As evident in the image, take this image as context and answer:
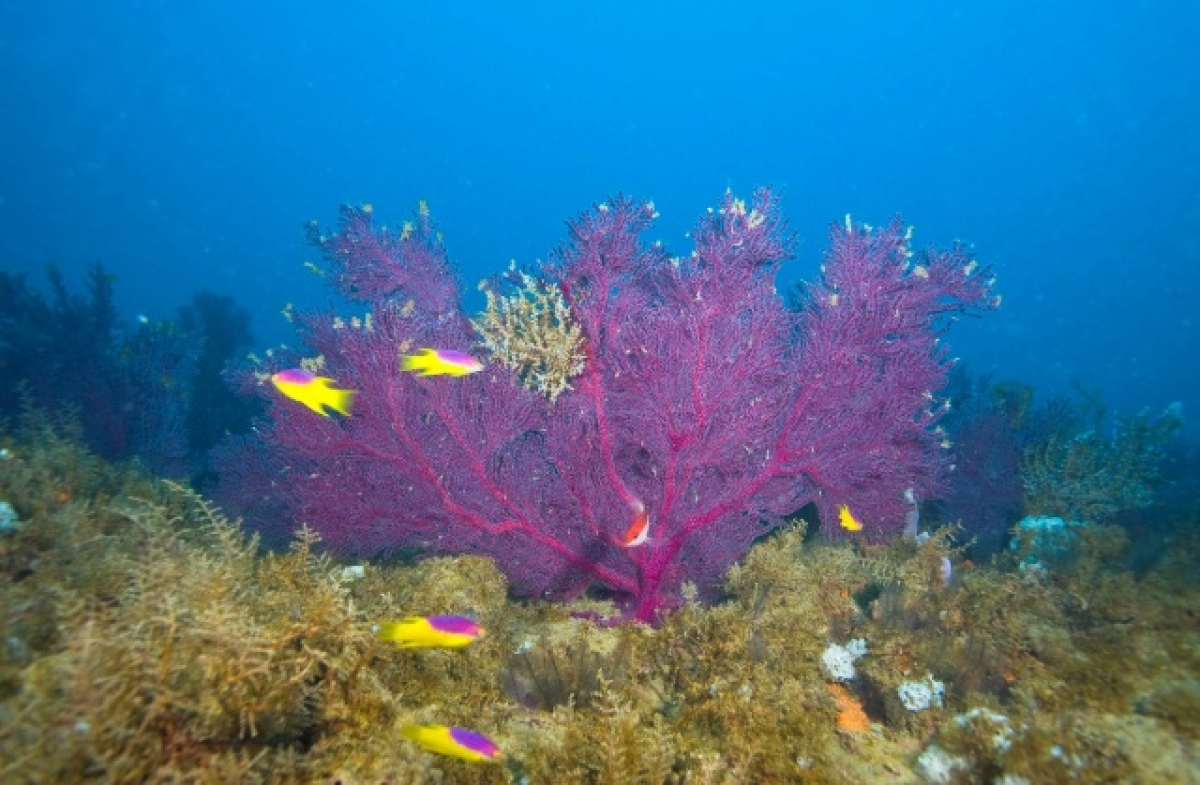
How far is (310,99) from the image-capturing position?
157 m

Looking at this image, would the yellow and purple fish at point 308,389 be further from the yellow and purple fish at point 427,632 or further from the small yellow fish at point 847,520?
the small yellow fish at point 847,520

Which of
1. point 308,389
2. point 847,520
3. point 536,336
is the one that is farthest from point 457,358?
point 847,520

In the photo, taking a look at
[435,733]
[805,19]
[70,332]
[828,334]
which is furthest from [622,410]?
[805,19]

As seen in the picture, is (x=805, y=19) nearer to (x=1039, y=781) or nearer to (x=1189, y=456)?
(x=1189, y=456)

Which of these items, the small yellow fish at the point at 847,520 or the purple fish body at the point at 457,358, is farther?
the small yellow fish at the point at 847,520

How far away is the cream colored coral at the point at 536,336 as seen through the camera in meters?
5.21

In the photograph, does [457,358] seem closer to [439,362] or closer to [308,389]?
[439,362]

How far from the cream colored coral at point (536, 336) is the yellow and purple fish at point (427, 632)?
2823mm

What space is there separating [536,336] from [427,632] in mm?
3115

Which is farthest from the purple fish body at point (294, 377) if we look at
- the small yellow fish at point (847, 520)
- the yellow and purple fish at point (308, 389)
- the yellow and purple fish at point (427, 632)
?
the small yellow fish at point (847, 520)

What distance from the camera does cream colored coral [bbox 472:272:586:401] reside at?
521cm

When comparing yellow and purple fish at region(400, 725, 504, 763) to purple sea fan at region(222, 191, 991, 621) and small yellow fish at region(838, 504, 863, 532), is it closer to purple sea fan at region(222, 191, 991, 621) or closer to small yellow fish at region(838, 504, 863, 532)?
purple sea fan at region(222, 191, 991, 621)

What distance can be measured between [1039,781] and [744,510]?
9.22ft

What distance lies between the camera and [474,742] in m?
2.38
